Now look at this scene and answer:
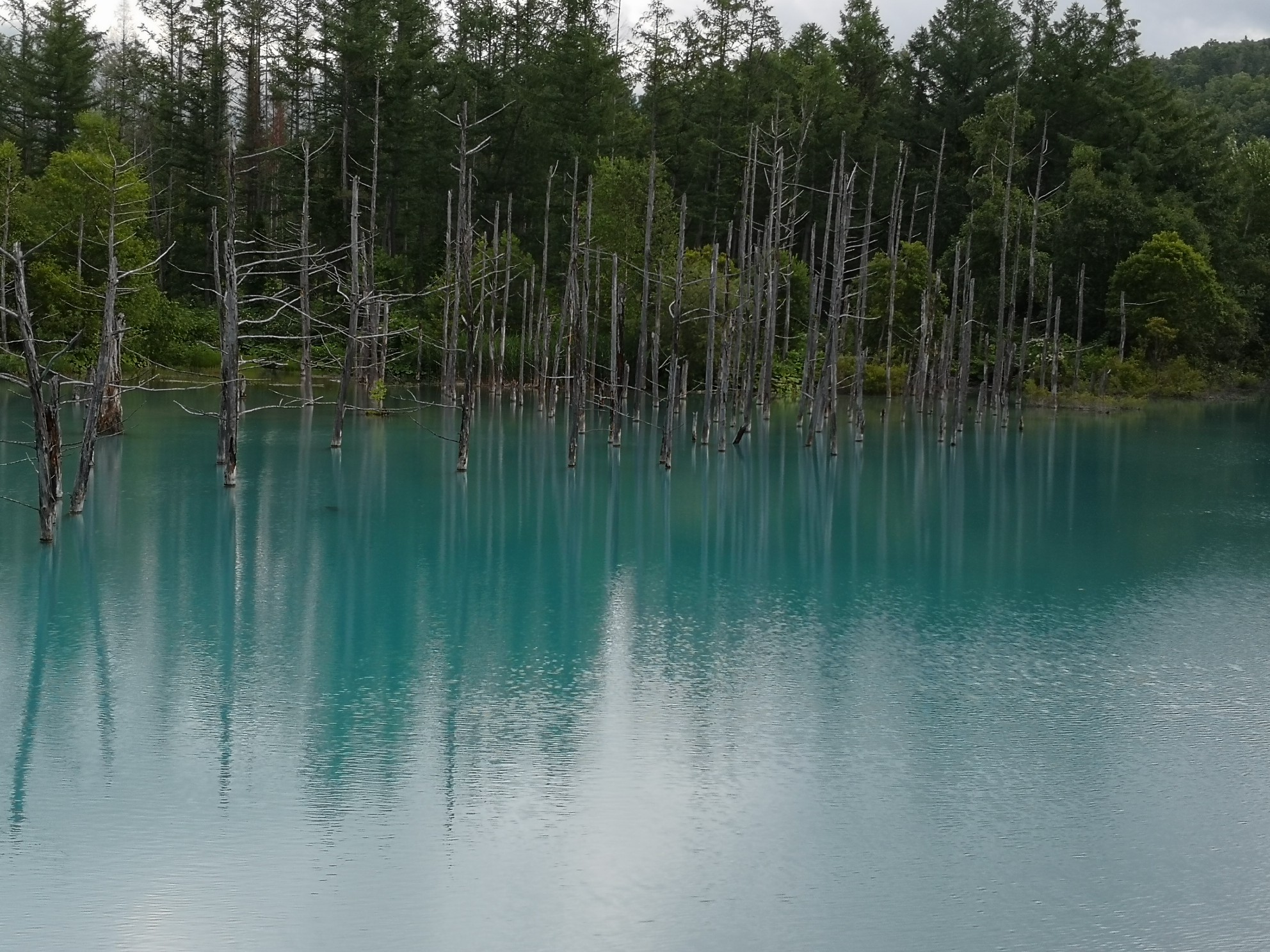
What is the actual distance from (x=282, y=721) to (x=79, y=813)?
75.5 inches

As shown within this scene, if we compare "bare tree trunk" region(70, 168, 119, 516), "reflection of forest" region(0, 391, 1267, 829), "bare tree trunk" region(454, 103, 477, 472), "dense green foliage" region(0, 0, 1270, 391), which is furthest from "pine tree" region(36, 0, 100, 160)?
"bare tree trunk" region(70, 168, 119, 516)

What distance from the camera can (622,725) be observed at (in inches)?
389

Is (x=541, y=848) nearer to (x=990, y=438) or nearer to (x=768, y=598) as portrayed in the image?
(x=768, y=598)

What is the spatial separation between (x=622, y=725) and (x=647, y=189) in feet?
89.0

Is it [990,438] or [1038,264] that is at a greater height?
[1038,264]

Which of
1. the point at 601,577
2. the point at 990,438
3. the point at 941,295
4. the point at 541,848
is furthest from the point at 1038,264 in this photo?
the point at 541,848

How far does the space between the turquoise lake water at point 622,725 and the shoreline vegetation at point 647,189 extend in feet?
49.2

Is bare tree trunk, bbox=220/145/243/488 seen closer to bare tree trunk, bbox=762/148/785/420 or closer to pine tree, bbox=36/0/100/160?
bare tree trunk, bbox=762/148/785/420

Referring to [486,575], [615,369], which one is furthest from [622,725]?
[615,369]

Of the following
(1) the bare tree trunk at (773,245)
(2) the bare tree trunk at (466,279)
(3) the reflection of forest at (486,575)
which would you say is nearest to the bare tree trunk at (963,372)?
(3) the reflection of forest at (486,575)

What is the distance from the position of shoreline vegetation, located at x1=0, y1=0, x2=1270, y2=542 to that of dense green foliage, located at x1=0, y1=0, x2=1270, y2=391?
14 cm

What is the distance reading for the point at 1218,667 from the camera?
469 inches

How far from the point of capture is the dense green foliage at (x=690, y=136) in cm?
4394

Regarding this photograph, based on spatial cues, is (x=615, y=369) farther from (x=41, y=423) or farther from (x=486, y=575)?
(x=41, y=423)
